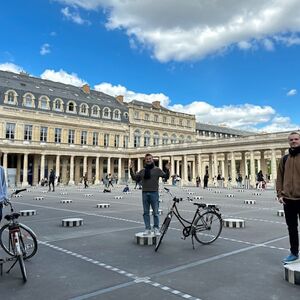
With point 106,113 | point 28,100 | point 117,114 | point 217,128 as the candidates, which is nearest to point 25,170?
point 28,100

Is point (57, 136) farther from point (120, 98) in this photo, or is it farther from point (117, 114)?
point (120, 98)

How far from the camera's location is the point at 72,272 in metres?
5.26

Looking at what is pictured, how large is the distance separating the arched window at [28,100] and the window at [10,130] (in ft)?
15.9

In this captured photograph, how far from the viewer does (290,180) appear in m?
5.15

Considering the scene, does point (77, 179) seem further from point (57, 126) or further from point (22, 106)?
point (22, 106)

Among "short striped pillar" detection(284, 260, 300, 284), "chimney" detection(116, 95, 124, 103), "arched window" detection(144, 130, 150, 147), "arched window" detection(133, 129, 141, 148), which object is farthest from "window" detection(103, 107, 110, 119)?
"short striped pillar" detection(284, 260, 300, 284)

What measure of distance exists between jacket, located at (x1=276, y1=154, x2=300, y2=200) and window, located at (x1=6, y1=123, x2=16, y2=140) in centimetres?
5337

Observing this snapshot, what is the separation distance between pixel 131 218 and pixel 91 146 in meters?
52.3

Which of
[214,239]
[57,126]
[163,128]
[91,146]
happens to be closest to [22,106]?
[57,126]

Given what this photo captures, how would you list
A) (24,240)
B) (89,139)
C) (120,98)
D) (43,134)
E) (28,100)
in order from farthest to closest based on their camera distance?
1. (120,98)
2. (89,139)
3. (43,134)
4. (28,100)
5. (24,240)

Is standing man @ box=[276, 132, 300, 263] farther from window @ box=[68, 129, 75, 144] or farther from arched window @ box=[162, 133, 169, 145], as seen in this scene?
arched window @ box=[162, 133, 169, 145]

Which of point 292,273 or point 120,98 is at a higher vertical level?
point 120,98

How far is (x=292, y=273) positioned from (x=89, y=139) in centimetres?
6027

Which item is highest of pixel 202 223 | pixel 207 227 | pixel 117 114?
pixel 117 114
